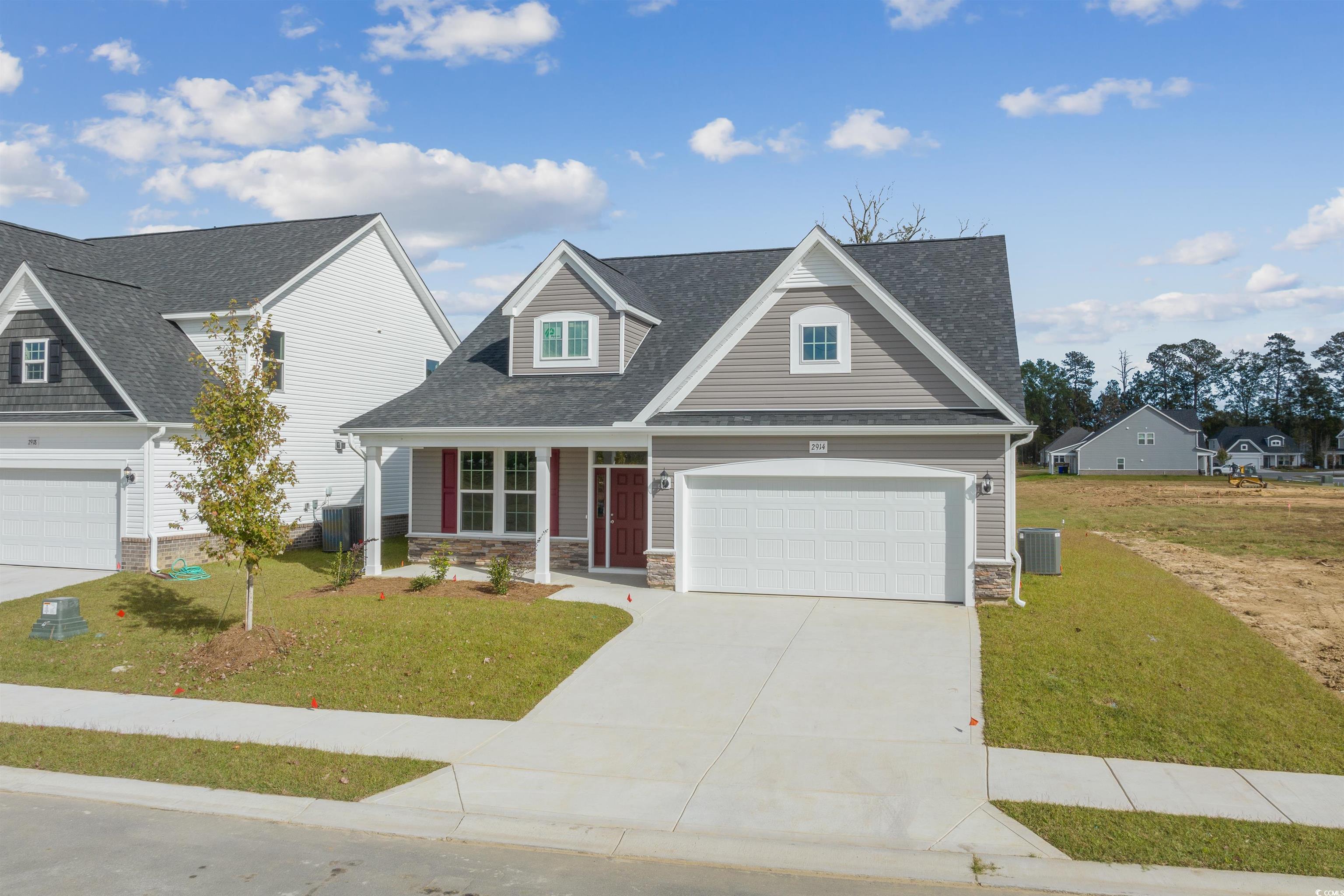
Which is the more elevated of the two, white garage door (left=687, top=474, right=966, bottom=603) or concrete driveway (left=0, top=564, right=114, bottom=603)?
white garage door (left=687, top=474, right=966, bottom=603)

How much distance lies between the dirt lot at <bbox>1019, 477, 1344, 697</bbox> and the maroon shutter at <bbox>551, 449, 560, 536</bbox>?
12447mm

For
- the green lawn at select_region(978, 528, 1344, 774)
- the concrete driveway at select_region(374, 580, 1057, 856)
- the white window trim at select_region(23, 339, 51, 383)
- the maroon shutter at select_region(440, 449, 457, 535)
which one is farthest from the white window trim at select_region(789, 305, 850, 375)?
the white window trim at select_region(23, 339, 51, 383)

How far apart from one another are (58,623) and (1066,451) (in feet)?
307

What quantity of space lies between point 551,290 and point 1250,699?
14.7 meters

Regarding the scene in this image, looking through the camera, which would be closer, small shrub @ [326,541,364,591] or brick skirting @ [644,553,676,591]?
brick skirting @ [644,553,676,591]

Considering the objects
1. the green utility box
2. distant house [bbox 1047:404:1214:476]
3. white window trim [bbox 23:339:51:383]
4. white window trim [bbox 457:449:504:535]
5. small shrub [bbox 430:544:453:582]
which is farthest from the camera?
distant house [bbox 1047:404:1214:476]

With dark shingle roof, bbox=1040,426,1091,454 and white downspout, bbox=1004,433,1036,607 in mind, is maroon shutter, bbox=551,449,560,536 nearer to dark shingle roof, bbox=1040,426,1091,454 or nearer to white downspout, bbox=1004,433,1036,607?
white downspout, bbox=1004,433,1036,607

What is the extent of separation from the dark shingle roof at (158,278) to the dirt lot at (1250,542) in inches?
795

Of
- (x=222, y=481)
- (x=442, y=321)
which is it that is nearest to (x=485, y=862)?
(x=222, y=481)

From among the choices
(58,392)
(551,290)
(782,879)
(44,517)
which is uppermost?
(551,290)

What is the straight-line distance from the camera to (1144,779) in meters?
7.86

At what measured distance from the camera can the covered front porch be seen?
17938 millimetres

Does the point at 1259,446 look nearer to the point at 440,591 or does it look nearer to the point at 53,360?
the point at 440,591

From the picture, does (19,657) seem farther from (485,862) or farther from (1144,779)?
(1144,779)
